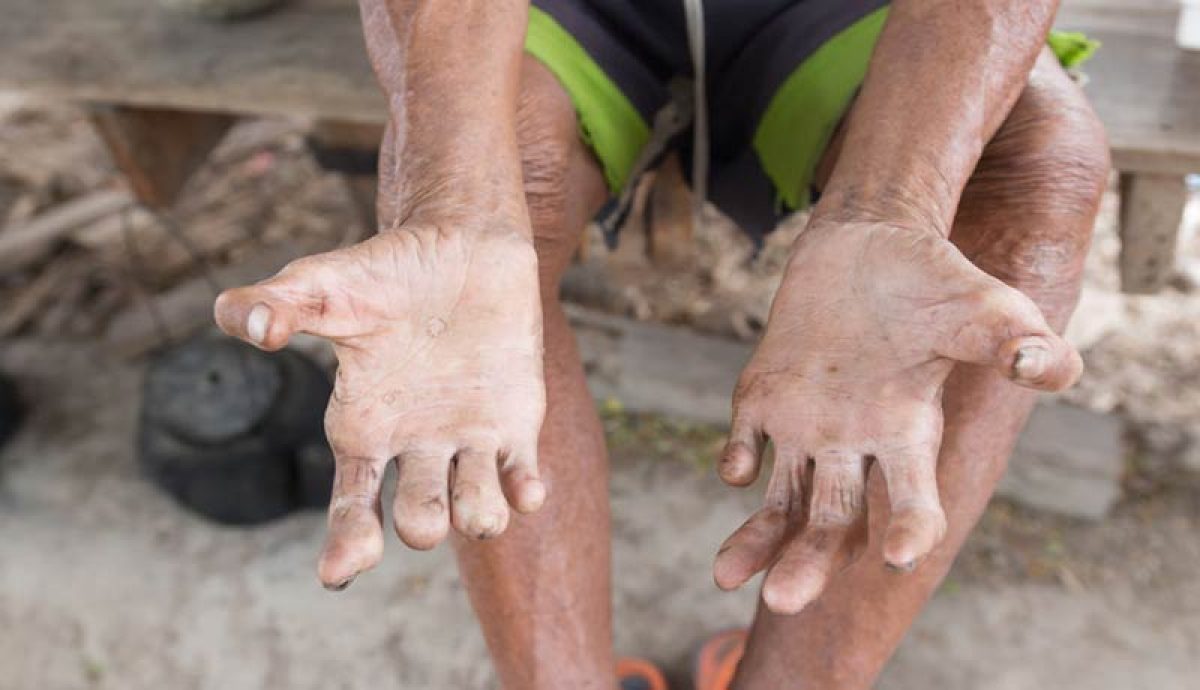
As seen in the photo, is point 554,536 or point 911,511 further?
point 554,536

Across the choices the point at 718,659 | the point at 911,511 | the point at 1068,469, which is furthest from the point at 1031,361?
the point at 1068,469

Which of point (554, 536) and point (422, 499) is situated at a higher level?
point (422, 499)

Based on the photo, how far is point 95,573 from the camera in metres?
2.32

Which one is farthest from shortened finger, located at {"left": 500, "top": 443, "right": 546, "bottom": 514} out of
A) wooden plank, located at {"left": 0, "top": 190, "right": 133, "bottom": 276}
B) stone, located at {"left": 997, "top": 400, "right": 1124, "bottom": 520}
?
wooden plank, located at {"left": 0, "top": 190, "right": 133, "bottom": 276}

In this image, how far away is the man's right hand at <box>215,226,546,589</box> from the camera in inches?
41.8

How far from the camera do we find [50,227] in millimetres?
3510

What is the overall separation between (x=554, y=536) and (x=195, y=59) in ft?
5.01

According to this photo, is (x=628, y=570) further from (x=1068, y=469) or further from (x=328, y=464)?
(x=1068, y=469)

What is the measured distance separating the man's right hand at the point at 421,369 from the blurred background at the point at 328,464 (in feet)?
2.77

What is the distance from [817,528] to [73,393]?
2.43 m

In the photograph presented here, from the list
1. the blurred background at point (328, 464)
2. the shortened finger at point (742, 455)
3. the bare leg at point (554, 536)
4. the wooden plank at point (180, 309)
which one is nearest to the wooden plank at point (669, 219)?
the blurred background at point (328, 464)

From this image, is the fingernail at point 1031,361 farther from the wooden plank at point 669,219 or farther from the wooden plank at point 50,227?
the wooden plank at point 50,227

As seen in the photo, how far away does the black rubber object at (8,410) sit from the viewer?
8.86 ft

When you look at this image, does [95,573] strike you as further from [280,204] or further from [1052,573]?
[1052,573]
